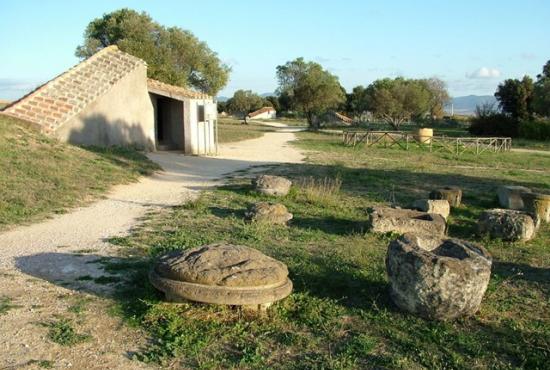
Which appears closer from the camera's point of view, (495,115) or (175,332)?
(175,332)

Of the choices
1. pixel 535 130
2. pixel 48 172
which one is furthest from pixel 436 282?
pixel 535 130

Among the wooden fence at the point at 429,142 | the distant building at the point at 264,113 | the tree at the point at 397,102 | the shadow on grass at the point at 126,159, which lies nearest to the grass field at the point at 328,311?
the shadow on grass at the point at 126,159

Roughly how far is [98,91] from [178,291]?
14.2 meters

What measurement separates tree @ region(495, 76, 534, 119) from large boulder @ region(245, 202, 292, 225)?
48.0 m

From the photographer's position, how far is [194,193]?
1223 cm

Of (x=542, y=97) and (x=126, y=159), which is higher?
(x=542, y=97)

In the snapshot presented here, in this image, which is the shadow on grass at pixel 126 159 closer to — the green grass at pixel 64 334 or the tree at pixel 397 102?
the green grass at pixel 64 334

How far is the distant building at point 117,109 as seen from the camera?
16453 mm

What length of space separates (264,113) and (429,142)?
193 feet

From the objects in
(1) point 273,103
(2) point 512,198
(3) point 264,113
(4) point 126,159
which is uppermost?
(1) point 273,103

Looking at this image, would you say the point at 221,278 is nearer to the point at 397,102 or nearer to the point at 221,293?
the point at 221,293

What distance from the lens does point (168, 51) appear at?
31.0 m

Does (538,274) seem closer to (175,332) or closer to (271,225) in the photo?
(271,225)

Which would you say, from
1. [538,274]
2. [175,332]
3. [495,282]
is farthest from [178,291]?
[538,274]
